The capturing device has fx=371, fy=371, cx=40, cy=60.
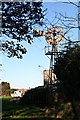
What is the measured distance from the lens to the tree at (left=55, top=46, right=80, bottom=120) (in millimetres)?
17891

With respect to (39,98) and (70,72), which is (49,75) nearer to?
(39,98)

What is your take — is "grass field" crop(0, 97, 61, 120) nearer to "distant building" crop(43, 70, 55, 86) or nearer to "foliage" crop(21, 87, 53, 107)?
"foliage" crop(21, 87, 53, 107)

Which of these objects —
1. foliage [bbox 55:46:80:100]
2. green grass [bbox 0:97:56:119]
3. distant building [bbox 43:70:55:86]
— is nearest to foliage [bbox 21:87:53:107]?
distant building [bbox 43:70:55:86]

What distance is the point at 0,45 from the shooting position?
17078 mm

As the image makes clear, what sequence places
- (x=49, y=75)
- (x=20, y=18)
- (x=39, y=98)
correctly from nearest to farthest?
(x=20, y=18), (x=49, y=75), (x=39, y=98)

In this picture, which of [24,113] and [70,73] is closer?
[70,73]

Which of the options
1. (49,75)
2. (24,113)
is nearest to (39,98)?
(49,75)

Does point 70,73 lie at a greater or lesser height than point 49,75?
greater

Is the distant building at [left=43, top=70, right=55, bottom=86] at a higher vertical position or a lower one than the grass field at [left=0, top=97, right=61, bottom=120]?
higher

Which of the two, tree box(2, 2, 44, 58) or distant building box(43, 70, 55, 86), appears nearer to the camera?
tree box(2, 2, 44, 58)

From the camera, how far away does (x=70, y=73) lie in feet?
59.6

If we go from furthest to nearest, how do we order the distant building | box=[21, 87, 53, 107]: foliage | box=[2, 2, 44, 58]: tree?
box=[21, 87, 53, 107]: foliage → the distant building → box=[2, 2, 44, 58]: tree

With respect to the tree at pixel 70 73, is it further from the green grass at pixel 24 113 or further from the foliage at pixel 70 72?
the green grass at pixel 24 113

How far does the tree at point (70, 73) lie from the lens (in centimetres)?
1789
